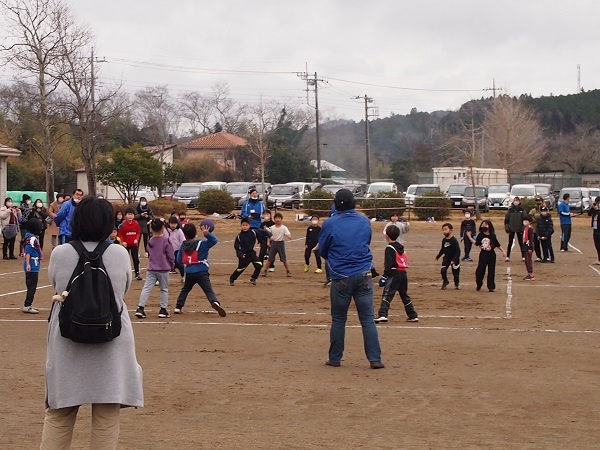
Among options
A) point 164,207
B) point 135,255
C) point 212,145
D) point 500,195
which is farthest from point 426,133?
point 135,255

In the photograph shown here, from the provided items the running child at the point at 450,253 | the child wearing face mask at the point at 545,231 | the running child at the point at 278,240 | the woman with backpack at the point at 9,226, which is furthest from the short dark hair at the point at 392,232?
the woman with backpack at the point at 9,226

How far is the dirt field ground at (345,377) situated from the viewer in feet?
23.7

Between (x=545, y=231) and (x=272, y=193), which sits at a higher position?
(x=272, y=193)

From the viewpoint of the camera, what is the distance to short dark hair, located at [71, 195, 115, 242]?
Answer: 514cm

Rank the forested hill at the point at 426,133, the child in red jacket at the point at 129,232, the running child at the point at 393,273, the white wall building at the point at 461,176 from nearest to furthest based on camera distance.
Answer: the running child at the point at 393,273
the child in red jacket at the point at 129,232
the white wall building at the point at 461,176
the forested hill at the point at 426,133

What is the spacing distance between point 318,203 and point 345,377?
3776cm

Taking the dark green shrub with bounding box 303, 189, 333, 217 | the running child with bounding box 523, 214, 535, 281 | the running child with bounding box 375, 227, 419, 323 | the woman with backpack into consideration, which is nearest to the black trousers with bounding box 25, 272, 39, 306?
the running child with bounding box 375, 227, 419, 323

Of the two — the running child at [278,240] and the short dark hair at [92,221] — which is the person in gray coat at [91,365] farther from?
the running child at [278,240]

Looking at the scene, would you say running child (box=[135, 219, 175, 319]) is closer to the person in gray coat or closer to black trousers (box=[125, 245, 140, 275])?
black trousers (box=[125, 245, 140, 275])

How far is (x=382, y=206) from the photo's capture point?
47.0m

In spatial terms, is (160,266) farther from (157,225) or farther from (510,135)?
(510,135)

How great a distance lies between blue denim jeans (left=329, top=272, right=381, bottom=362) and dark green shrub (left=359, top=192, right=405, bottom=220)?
35780mm

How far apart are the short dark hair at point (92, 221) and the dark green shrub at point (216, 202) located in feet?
135

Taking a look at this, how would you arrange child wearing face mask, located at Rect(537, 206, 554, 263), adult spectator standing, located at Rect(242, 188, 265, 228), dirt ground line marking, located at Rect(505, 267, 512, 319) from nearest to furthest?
dirt ground line marking, located at Rect(505, 267, 512, 319)
adult spectator standing, located at Rect(242, 188, 265, 228)
child wearing face mask, located at Rect(537, 206, 554, 263)
